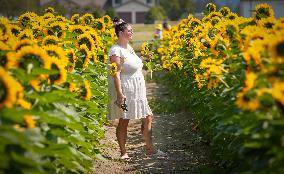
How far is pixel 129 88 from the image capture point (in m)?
7.38

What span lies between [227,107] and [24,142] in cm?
219

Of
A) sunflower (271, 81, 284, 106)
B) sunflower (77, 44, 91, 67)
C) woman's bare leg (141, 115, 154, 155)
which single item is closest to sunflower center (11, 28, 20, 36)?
sunflower (77, 44, 91, 67)

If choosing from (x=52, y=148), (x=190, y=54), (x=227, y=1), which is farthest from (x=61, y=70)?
(x=227, y=1)

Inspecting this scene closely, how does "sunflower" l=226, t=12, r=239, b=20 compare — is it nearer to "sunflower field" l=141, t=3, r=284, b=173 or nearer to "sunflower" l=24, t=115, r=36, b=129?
"sunflower field" l=141, t=3, r=284, b=173

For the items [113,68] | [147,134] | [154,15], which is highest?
[154,15]

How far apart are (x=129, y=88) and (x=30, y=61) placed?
2.98 meters

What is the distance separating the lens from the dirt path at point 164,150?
6.83m

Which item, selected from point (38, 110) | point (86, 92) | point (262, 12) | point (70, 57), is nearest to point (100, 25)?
point (70, 57)

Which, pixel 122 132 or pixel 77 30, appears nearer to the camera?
pixel 122 132

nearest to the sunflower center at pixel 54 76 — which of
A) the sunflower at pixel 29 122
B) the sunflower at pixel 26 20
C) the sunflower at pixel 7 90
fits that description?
the sunflower at pixel 29 122

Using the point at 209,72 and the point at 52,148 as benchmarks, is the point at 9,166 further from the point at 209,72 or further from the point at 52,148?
the point at 209,72

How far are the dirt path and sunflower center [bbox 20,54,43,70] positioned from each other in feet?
7.04

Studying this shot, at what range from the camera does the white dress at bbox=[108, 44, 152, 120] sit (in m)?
7.33

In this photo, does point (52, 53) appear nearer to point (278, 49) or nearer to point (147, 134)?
point (278, 49)
